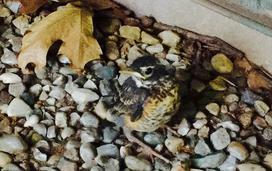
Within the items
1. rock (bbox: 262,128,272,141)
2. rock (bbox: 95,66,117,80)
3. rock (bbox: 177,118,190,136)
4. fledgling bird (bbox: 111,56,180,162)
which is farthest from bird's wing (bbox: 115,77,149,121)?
rock (bbox: 262,128,272,141)

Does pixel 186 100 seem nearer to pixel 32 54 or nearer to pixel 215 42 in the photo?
pixel 215 42

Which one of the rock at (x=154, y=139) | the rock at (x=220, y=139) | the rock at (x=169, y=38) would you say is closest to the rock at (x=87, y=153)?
the rock at (x=154, y=139)

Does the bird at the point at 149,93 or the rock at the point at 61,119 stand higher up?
the bird at the point at 149,93

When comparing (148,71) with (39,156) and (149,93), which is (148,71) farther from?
(39,156)

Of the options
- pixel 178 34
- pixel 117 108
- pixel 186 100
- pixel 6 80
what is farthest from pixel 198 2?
pixel 6 80

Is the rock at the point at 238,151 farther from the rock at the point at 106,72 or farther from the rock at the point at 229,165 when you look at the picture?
the rock at the point at 106,72

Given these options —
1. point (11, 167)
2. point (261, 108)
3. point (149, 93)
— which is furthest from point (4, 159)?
point (261, 108)

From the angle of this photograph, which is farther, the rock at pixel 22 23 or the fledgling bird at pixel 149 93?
the rock at pixel 22 23
